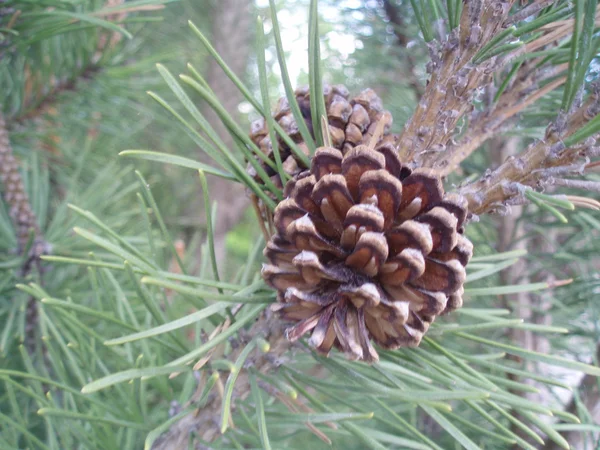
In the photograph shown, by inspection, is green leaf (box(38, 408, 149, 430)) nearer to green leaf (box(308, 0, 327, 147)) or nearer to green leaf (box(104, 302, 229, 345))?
green leaf (box(104, 302, 229, 345))

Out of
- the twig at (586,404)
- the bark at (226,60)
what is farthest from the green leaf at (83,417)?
the bark at (226,60)

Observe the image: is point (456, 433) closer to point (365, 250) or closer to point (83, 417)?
point (365, 250)

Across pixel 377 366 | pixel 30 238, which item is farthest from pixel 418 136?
pixel 30 238

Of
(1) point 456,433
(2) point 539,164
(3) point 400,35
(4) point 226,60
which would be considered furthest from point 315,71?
(4) point 226,60

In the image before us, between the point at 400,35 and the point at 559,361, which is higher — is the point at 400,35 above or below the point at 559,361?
above

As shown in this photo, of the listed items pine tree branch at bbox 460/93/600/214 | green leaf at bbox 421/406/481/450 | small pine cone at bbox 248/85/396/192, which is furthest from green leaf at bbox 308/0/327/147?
green leaf at bbox 421/406/481/450

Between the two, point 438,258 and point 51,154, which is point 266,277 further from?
point 51,154
